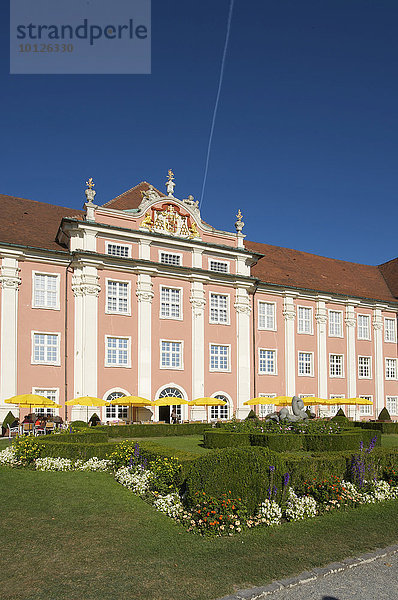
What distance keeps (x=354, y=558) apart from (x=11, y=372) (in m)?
25.9

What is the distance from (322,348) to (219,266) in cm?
1205

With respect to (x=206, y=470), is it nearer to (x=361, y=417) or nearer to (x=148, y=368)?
(x=148, y=368)

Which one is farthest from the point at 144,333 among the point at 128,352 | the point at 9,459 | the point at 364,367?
the point at 364,367

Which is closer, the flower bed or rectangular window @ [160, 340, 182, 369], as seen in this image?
the flower bed

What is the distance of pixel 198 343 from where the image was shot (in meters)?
37.8

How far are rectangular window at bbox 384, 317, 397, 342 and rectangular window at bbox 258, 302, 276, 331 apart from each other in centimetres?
1343

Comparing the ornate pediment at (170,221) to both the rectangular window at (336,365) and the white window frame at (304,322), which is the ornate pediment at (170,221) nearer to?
the white window frame at (304,322)

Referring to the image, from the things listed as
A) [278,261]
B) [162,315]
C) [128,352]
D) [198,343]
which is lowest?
[128,352]

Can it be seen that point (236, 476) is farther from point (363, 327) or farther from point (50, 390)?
point (363, 327)

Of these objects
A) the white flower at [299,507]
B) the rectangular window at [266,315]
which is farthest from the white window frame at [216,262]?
the white flower at [299,507]

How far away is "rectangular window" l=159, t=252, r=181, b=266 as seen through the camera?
123ft

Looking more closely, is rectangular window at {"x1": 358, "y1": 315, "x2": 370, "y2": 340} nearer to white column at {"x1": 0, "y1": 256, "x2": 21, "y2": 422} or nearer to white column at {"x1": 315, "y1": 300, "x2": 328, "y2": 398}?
white column at {"x1": 315, "y1": 300, "x2": 328, "y2": 398}

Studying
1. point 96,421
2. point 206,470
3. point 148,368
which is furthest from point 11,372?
point 206,470

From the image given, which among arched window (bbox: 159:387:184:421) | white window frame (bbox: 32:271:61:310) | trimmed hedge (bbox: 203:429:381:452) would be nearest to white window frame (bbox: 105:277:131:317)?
white window frame (bbox: 32:271:61:310)
